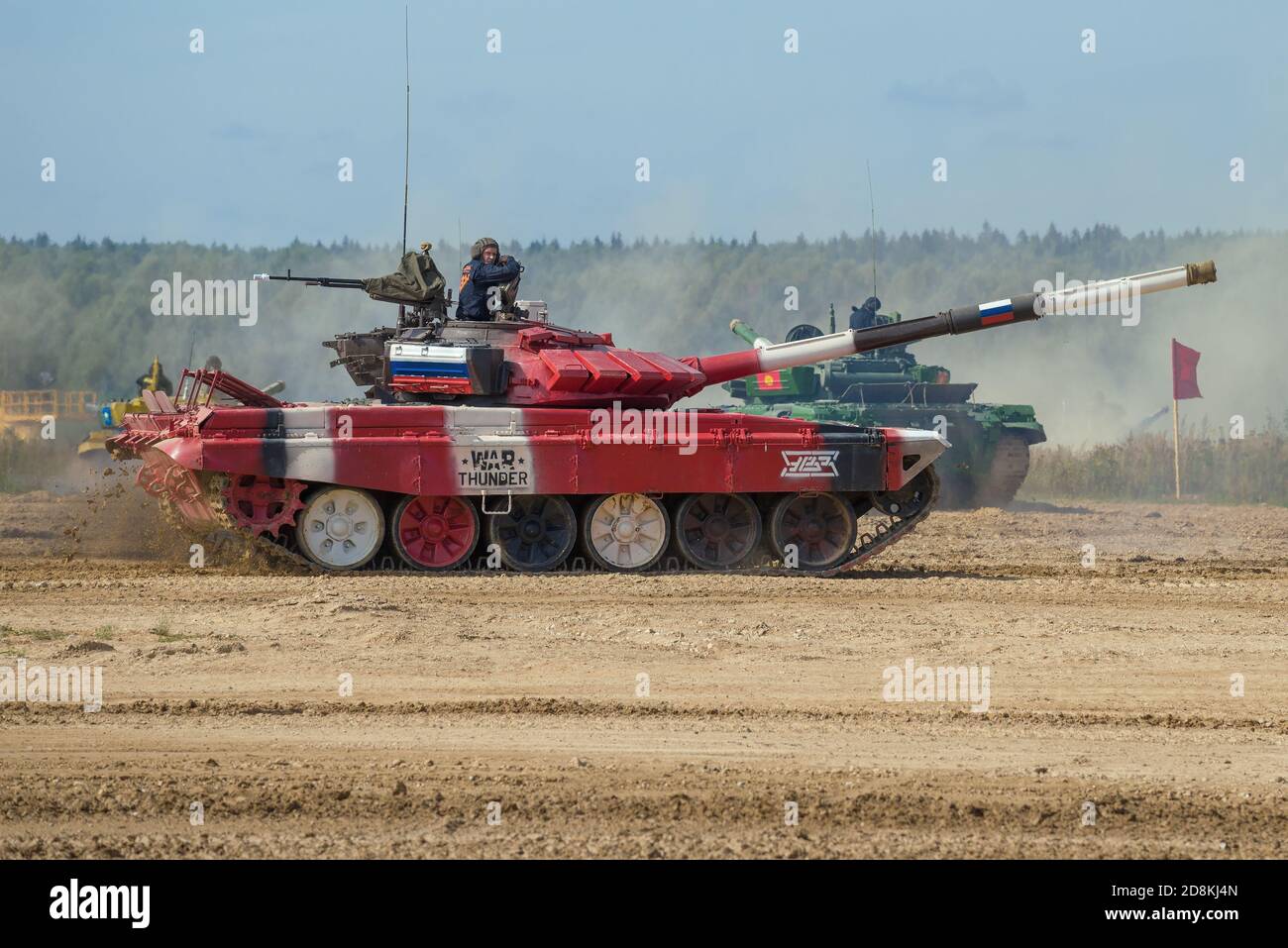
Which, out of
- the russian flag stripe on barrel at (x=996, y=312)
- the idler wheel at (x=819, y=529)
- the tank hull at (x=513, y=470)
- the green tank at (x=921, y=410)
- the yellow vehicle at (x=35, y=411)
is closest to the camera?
the tank hull at (x=513, y=470)

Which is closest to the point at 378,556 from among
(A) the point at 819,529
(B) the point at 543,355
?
(B) the point at 543,355

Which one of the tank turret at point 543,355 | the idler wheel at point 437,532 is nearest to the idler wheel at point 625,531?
the tank turret at point 543,355

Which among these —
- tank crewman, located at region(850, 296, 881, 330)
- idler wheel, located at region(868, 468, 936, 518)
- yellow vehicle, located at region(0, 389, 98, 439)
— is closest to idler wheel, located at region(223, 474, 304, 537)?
idler wheel, located at region(868, 468, 936, 518)

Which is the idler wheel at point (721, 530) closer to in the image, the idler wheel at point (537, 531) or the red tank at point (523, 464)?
the red tank at point (523, 464)

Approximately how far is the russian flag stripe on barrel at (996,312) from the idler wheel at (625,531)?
12.9 ft

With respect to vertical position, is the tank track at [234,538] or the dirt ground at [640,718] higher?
the tank track at [234,538]

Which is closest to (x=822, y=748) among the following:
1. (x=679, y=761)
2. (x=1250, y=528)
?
(x=679, y=761)

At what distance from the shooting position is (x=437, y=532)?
1655 centimetres

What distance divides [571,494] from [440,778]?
29.2ft

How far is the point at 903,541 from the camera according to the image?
21.5 meters

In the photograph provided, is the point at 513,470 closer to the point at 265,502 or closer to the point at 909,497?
the point at 265,502

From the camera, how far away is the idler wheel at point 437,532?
1645cm

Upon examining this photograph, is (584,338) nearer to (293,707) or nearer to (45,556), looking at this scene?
(45,556)

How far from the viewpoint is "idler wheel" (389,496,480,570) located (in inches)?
648
